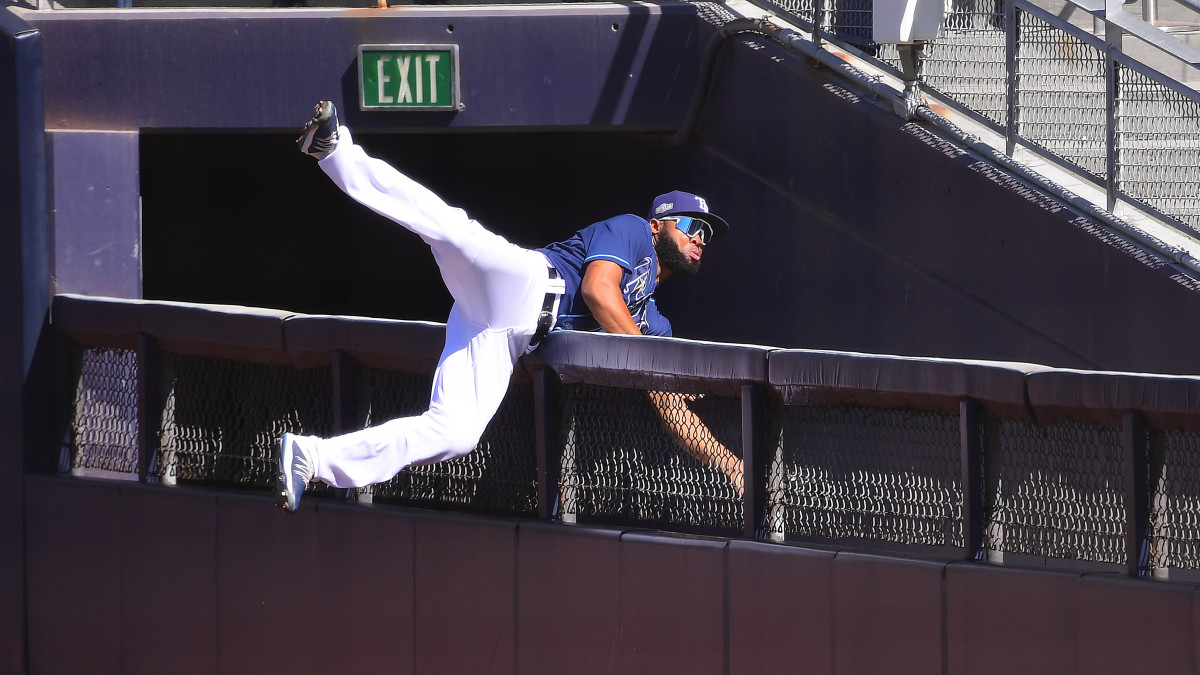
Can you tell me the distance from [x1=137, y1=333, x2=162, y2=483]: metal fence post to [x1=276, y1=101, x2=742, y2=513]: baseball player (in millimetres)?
1258

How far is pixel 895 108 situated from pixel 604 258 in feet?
8.41

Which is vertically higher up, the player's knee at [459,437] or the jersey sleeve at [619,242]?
the jersey sleeve at [619,242]

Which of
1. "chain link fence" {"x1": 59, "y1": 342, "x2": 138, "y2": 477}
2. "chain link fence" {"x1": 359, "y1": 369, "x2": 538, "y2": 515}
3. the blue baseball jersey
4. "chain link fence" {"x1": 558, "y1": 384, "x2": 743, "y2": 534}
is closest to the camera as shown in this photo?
"chain link fence" {"x1": 558, "y1": 384, "x2": 743, "y2": 534}

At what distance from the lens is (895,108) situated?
23.4 feet

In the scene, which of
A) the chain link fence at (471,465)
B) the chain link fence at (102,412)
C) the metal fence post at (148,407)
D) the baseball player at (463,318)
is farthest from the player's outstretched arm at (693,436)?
the chain link fence at (102,412)

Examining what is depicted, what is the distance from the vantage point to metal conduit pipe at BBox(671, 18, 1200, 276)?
6324mm

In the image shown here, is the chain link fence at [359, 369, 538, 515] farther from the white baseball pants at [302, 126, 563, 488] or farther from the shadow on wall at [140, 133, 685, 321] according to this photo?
the shadow on wall at [140, 133, 685, 321]

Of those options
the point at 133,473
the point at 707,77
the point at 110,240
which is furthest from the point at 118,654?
the point at 707,77

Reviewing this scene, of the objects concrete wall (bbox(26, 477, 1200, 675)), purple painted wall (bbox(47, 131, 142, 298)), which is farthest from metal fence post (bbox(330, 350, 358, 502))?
purple painted wall (bbox(47, 131, 142, 298))

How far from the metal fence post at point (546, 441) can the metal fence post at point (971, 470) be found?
51.9 inches

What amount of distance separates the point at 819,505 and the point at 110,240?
3.65 metres

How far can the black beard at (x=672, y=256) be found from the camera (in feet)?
18.4

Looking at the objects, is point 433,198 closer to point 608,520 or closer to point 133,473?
point 608,520

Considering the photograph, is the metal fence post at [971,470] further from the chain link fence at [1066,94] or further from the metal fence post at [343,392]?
the chain link fence at [1066,94]
